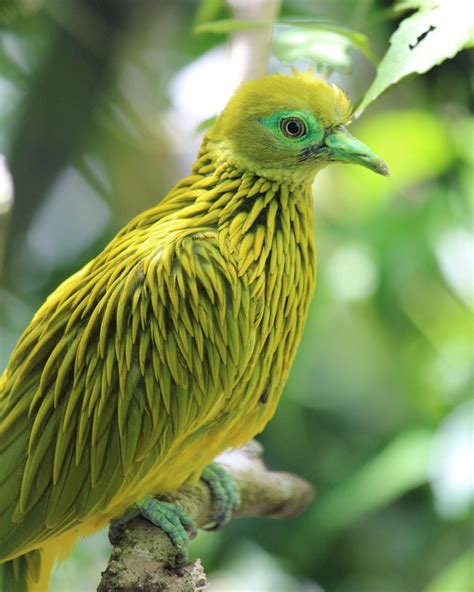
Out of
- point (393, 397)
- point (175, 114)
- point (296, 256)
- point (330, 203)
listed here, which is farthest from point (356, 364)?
point (296, 256)

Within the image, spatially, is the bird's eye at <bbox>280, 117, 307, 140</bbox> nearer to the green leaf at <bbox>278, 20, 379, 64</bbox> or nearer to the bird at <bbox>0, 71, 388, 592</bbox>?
the bird at <bbox>0, 71, 388, 592</bbox>

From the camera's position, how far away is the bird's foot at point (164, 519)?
1.52 meters

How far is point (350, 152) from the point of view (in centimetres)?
140

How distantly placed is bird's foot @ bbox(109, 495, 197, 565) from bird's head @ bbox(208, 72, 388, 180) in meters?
0.60

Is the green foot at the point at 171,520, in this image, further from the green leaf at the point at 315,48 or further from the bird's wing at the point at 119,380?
the green leaf at the point at 315,48

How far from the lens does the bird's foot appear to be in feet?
5.00

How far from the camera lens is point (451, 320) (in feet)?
10.5

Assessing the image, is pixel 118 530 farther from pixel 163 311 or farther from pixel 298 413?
pixel 298 413

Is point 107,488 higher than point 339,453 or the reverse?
the reverse

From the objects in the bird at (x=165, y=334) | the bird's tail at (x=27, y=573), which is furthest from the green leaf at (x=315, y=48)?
the bird's tail at (x=27, y=573)

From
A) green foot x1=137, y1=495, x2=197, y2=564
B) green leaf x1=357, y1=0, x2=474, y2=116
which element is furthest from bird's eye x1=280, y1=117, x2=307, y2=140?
green foot x1=137, y1=495, x2=197, y2=564

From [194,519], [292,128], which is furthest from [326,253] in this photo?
[292,128]

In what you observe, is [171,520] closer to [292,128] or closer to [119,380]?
[119,380]

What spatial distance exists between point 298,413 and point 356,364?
0.31m
